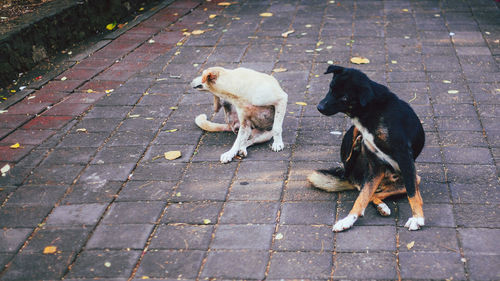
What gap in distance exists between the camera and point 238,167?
4926 millimetres

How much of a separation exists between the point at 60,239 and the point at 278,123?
221 cm

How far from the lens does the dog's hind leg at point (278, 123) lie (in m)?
5.00

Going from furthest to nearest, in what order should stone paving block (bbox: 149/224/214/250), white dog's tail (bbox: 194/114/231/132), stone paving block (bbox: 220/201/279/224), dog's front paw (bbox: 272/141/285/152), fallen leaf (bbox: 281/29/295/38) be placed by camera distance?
fallen leaf (bbox: 281/29/295/38) → white dog's tail (bbox: 194/114/231/132) → dog's front paw (bbox: 272/141/285/152) → stone paving block (bbox: 220/201/279/224) → stone paving block (bbox: 149/224/214/250)

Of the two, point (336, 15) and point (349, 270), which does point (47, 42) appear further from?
point (349, 270)

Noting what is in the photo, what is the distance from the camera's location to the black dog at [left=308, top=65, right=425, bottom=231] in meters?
3.77

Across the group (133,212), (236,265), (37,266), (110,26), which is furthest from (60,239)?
(110,26)

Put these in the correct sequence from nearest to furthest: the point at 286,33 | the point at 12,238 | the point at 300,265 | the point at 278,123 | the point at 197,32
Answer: the point at 300,265 → the point at 12,238 → the point at 278,123 → the point at 286,33 → the point at 197,32

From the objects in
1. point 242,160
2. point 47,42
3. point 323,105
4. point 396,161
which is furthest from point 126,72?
point 396,161

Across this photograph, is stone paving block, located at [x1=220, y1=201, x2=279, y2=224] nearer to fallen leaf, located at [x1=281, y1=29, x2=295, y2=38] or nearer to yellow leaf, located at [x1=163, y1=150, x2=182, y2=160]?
yellow leaf, located at [x1=163, y1=150, x2=182, y2=160]

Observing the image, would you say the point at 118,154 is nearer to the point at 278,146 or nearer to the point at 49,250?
the point at 49,250

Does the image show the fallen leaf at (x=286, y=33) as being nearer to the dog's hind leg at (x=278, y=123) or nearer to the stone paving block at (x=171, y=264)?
the dog's hind leg at (x=278, y=123)

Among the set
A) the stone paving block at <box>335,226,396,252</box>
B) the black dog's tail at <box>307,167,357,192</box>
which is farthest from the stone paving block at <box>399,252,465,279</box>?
the black dog's tail at <box>307,167,357,192</box>

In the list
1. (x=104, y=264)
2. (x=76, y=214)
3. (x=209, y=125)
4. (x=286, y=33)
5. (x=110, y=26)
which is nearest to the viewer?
(x=104, y=264)

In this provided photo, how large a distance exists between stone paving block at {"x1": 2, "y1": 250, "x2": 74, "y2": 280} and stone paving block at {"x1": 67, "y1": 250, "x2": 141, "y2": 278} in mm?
93
